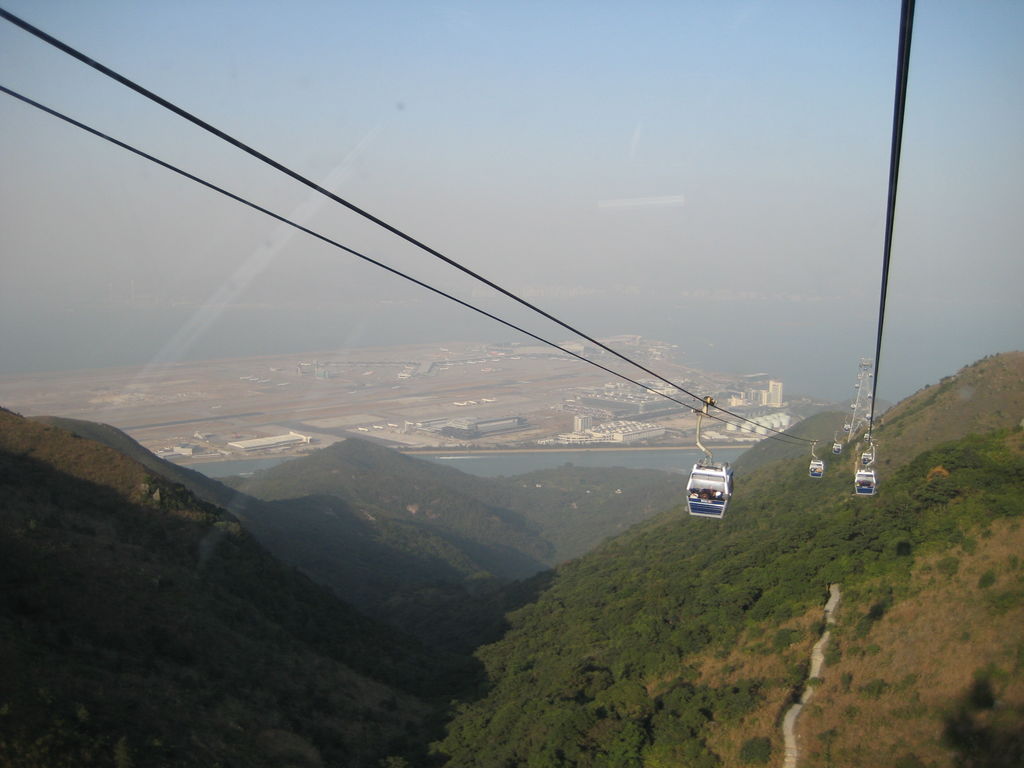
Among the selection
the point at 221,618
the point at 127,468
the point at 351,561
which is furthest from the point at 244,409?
the point at 221,618

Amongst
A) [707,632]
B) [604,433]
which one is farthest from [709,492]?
[604,433]

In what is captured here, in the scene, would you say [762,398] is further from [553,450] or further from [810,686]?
[810,686]

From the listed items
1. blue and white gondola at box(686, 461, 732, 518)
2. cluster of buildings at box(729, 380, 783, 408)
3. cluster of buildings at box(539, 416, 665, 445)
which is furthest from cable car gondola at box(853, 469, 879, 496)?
cluster of buildings at box(729, 380, 783, 408)

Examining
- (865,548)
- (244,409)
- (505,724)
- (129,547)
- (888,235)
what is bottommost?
→ (505,724)

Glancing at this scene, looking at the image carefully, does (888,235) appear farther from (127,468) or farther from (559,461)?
(559,461)

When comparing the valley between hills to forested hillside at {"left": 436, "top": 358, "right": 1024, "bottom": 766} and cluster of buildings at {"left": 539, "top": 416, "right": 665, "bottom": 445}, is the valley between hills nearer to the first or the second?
forested hillside at {"left": 436, "top": 358, "right": 1024, "bottom": 766}
